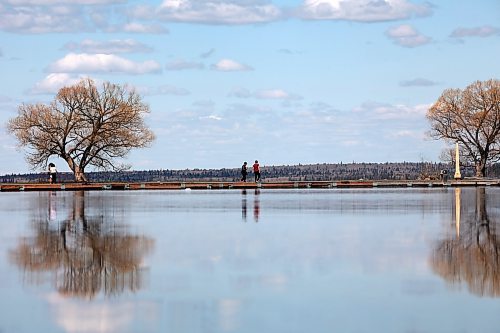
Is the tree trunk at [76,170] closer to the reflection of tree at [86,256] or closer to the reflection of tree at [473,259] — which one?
the reflection of tree at [86,256]

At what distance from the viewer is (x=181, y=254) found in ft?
55.3

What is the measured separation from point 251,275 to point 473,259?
13.0ft

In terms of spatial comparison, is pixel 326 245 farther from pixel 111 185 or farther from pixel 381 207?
pixel 111 185

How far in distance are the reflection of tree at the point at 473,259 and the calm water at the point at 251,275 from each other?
0.07ft

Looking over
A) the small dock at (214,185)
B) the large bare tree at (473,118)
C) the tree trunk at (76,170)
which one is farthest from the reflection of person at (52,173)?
the large bare tree at (473,118)

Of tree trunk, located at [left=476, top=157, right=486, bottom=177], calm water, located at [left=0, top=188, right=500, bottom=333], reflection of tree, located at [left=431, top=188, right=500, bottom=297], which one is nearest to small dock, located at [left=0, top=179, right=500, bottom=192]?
tree trunk, located at [left=476, top=157, right=486, bottom=177]

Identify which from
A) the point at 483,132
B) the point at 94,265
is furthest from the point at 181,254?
the point at 483,132

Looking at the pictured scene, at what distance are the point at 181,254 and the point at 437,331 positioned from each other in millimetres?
7610

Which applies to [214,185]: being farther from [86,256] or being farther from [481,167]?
[86,256]

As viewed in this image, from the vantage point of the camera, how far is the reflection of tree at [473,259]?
13.2 metres

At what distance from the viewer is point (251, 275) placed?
46.0 ft

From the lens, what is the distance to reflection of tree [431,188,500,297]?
13.2 m

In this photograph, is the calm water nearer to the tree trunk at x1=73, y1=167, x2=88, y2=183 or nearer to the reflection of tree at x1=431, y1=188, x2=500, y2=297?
the reflection of tree at x1=431, y1=188, x2=500, y2=297

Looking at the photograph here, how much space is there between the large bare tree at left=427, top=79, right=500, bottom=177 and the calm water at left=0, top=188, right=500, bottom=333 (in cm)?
5839
